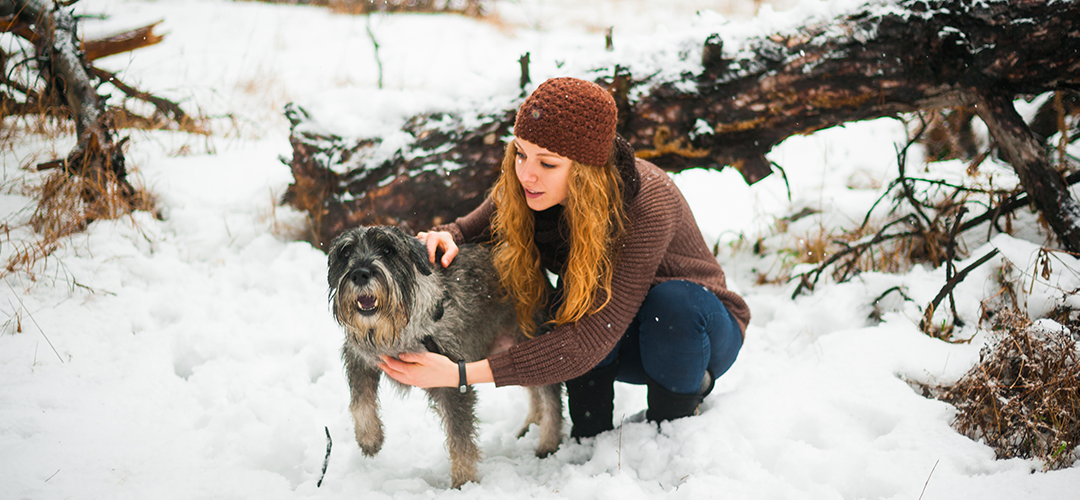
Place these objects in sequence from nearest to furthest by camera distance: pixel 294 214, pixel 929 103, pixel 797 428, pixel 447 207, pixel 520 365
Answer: pixel 520 365 < pixel 797 428 < pixel 929 103 < pixel 447 207 < pixel 294 214

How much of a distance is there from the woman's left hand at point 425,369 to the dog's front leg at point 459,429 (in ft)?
0.60

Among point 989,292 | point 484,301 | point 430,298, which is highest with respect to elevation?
point 430,298

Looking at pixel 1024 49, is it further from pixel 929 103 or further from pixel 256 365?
pixel 256 365

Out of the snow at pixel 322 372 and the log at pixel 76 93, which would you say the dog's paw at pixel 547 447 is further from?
the log at pixel 76 93

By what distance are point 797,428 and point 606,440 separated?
2.99ft

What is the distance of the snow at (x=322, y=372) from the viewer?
223 centimetres

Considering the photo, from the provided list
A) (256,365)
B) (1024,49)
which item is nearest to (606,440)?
(256,365)

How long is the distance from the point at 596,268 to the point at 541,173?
0.47 m

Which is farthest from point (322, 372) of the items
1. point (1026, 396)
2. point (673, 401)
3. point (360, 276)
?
point (1026, 396)

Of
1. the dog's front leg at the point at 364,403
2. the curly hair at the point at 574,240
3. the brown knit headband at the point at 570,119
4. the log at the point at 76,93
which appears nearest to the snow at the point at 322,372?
the dog's front leg at the point at 364,403

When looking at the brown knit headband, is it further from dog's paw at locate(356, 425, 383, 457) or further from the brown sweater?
dog's paw at locate(356, 425, 383, 457)

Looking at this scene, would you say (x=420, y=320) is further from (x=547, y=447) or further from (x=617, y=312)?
(x=547, y=447)

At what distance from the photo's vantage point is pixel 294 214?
4.46 m

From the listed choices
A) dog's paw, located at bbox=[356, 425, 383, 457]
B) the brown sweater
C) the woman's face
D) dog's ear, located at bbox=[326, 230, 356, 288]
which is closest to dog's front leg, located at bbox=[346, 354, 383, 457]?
dog's paw, located at bbox=[356, 425, 383, 457]
